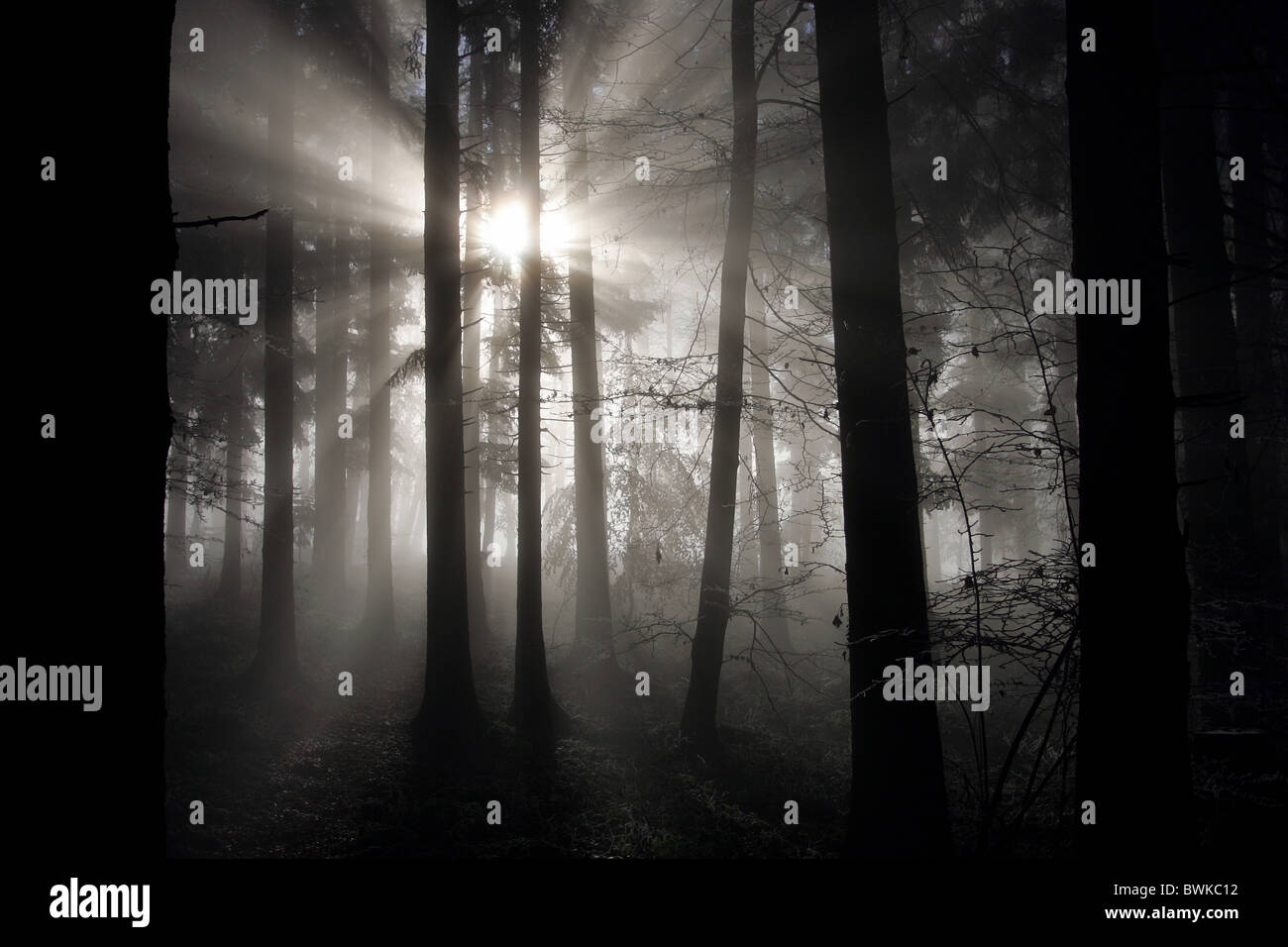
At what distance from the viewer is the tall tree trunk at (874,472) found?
15.2 ft

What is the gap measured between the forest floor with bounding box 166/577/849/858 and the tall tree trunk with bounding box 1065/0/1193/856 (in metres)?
3.60

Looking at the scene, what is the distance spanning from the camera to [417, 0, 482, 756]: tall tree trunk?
29.0 feet

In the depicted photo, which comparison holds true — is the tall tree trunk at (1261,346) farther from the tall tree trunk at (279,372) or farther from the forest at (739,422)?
the tall tree trunk at (279,372)

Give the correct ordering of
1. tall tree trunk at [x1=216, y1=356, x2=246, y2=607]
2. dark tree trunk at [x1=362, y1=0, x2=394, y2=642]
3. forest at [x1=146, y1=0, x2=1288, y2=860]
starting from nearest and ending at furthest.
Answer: forest at [x1=146, y1=0, x2=1288, y2=860] < dark tree trunk at [x1=362, y1=0, x2=394, y2=642] < tall tree trunk at [x1=216, y1=356, x2=246, y2=607]

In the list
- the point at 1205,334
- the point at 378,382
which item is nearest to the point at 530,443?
the point at 378,382

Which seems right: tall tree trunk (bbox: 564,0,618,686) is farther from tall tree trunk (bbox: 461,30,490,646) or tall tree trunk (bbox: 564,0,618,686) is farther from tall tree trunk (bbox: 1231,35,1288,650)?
tall tree trunk (bbox: 1231,35,1288,650)

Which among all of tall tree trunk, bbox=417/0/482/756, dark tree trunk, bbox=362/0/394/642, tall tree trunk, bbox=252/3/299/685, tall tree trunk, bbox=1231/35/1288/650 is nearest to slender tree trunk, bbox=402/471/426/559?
dark tree trunk, bbox=362/0/394/642

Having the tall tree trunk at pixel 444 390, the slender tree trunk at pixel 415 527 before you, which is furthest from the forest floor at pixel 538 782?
the slender tree trunk at pixel 415 527
